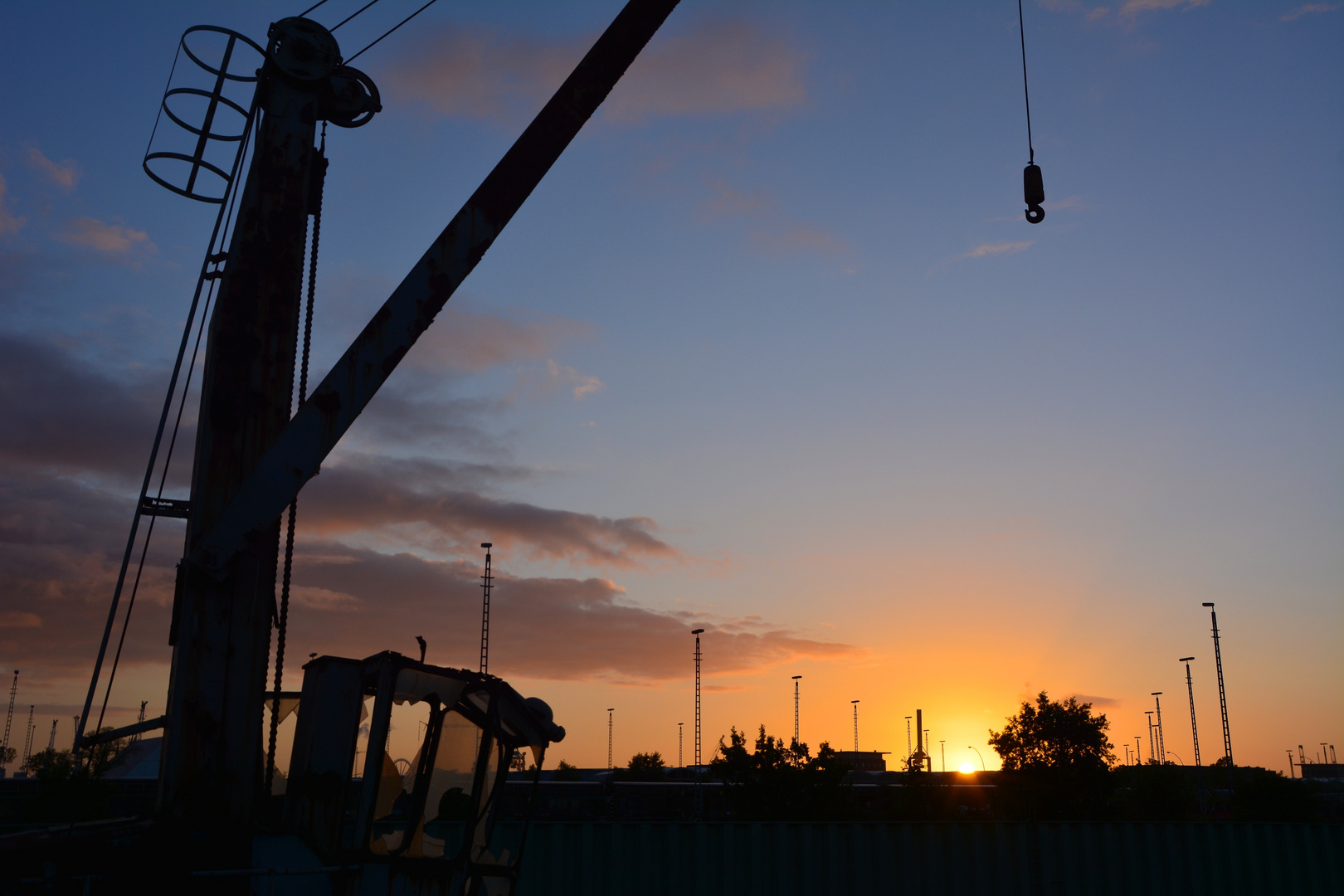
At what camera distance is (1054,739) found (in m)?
53.0

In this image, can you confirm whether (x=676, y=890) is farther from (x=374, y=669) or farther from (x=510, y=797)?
(x=510, y=797)

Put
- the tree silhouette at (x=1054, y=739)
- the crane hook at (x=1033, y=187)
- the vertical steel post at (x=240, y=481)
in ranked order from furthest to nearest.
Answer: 1. the tree silhouette at (x=1054, y=739)
2. the crane hook at (x=1033, y=187)
3. the vertical steel post at (x=240, y=481)

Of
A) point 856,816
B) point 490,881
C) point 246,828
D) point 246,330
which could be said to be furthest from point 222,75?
point 856,816

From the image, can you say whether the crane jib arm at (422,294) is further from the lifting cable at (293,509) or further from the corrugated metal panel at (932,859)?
the corrugated metal panel at (932,859)

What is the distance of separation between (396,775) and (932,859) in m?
17.5

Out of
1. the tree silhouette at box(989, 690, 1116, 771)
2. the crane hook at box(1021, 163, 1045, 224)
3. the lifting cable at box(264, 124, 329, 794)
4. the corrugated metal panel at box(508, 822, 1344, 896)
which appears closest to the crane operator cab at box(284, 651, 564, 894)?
the lifting cable at box(264, 124, 329, 794)

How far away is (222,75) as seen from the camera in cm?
642

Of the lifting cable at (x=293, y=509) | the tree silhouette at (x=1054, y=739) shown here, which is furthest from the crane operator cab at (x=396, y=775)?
the tree silhouette at (x=1054, y=739)

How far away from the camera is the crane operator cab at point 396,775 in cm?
563

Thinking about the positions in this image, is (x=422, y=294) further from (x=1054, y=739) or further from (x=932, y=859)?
(x=1054, y=739)

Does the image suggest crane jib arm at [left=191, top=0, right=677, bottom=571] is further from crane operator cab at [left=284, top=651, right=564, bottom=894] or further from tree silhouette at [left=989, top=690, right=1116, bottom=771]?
tree silhouette at [left=989, top=690, right=1116, bottom=771]

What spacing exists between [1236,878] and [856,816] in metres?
24.7

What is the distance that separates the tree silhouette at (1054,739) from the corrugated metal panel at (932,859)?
31.3 meters

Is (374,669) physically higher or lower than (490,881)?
higher
